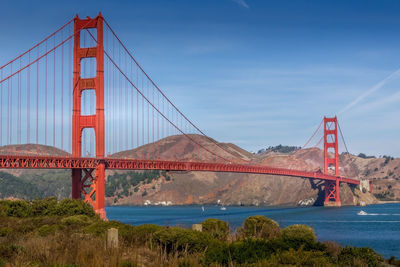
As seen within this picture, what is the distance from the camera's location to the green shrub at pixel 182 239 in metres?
18.4

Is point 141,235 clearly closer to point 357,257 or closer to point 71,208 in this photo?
point 357,257

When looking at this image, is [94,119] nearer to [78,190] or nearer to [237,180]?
[78,190]

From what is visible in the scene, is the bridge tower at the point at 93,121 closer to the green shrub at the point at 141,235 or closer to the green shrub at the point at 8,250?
the green shrub at the point at 141,235

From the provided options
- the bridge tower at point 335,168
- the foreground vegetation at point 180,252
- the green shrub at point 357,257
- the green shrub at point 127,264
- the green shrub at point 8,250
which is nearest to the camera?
the green shrub at point 127,264

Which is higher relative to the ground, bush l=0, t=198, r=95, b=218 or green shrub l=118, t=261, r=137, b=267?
bush l=0, t=198, r=95, b=218

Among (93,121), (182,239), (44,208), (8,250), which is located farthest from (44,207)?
(8,250)

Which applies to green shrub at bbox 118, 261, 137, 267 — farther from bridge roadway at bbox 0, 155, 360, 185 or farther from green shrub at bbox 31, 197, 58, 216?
bridge roadway at bbox 0, 155, 360, 185

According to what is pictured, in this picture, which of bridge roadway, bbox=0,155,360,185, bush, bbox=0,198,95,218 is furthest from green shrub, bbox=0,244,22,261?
bridge roadway, bbox=0,155,360,185

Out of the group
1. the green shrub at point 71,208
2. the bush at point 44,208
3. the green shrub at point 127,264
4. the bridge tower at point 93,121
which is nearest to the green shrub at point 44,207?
the bush at point 44,208

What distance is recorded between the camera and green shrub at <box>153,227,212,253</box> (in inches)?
726

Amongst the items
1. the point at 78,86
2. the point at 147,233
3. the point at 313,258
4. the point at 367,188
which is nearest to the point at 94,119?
the point at 78,86

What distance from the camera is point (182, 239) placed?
18531mm

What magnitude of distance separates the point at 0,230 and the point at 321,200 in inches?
5236

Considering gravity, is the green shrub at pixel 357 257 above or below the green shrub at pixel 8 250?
below
